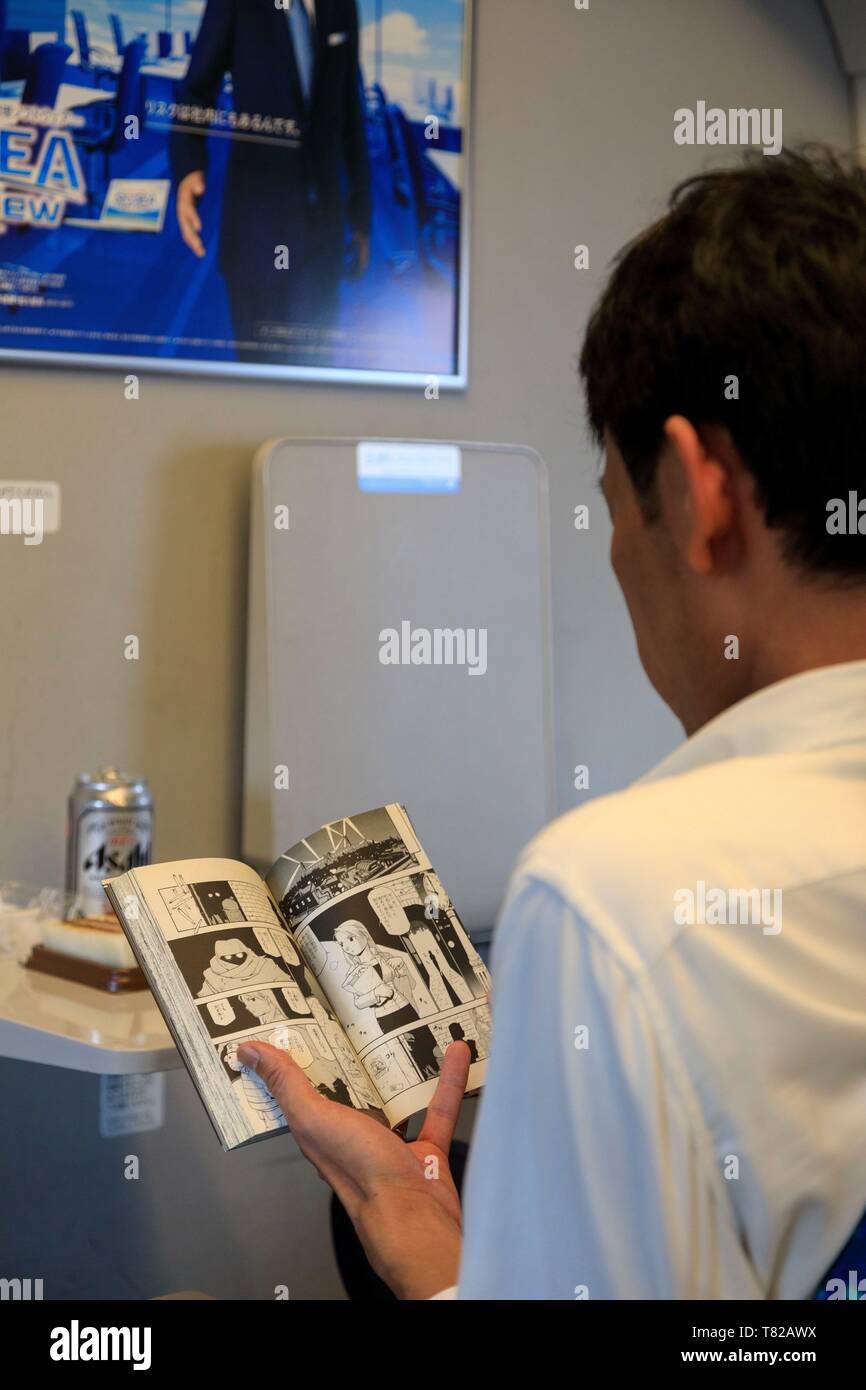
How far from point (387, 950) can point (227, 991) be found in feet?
0.43

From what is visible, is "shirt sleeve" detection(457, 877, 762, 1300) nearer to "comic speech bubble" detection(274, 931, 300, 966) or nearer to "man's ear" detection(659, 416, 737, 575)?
"man's ear" detection(659, 416, 737, 575)

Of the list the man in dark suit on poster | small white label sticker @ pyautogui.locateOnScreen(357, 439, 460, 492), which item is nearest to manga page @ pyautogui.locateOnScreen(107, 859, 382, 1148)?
small white label sticker @ pyautogui.locateOnScreen(357, 439, 460, 492)

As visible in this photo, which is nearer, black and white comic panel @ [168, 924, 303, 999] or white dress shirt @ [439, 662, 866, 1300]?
white dress shirt @ [439, 662, 866, 1300]

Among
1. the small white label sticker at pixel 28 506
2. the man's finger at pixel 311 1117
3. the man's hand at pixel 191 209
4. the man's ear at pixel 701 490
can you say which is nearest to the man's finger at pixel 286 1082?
the man's finger at pixel 311 1117

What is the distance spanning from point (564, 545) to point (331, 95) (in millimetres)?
670

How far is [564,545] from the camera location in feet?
6.07

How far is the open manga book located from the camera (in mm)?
906

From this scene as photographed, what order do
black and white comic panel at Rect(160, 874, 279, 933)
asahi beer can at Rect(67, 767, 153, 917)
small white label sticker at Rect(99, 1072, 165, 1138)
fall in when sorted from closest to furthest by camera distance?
black and white comic panel at Rect(160, 874, 279, 933)
asahi beer can at Rect(67, 767, 153, 917)
small white label sticker at Rect(99, 1072, 165, 1138)

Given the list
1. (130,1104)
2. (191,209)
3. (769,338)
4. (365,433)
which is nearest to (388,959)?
(769,338)

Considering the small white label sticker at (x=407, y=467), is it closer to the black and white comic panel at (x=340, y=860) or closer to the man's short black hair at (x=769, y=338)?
the black and white comic panel at (x=340, y=860)

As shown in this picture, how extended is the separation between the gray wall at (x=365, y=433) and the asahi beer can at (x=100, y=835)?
0.21 meters

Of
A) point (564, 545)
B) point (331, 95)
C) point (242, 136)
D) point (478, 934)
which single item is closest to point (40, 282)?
point (242, 136)

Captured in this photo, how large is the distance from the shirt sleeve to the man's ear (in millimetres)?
213

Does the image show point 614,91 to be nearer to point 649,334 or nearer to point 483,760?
point 483,760
